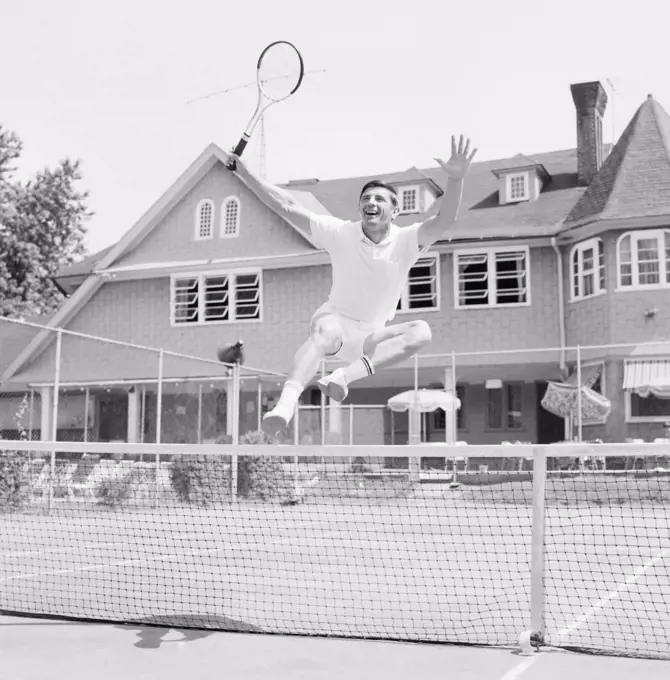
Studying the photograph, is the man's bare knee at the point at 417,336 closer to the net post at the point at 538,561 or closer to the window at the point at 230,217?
the net post at the point at 538,561

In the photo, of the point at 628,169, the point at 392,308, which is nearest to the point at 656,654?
the point at 392,308

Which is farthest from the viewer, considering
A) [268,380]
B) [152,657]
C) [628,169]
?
[268,380]

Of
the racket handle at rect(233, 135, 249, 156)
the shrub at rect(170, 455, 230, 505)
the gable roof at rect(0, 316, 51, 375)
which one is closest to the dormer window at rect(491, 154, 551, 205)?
the shrub at rect(170, 455, 230, 505)

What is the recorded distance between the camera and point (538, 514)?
6.87 metres

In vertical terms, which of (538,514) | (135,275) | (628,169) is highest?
(628,169)

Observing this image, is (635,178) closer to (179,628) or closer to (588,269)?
(588,269)

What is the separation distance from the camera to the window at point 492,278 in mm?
30016

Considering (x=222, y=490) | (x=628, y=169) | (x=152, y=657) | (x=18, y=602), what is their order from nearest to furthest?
(x=152, y=657)
(x=18, y=602)
(x=222, y=490)
(x=628, y=169)

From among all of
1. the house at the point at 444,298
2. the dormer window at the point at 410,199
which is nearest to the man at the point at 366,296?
the house at the point at 444,298

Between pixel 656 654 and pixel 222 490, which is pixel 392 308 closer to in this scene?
pixel 656 654

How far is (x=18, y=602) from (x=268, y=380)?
23.7 m

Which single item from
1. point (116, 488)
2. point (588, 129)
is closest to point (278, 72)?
point (116, 488)

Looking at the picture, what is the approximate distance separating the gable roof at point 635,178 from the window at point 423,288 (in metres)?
4.03

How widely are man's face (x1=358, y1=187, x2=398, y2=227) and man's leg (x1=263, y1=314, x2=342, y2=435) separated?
2.53ft
